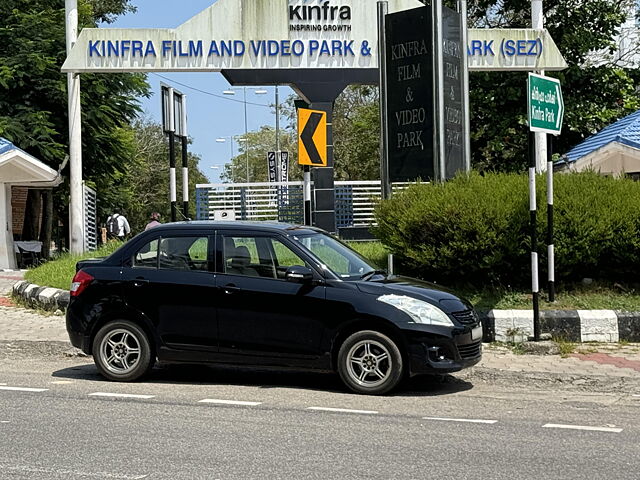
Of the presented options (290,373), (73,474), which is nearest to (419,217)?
(290,373)

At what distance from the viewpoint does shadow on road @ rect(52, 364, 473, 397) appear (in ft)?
32.2

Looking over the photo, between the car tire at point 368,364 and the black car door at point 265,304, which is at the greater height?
the black car door at point 265,304

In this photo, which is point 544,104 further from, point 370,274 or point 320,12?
point 320,12

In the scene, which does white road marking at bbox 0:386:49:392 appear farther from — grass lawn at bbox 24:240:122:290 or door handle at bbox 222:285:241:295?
grass lawn at bbox 24:240:122:290

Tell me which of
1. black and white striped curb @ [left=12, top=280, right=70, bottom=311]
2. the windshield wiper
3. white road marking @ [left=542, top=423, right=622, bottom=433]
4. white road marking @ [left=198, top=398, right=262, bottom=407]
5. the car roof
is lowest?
white road marking @ [left=542, top=423, right=622, bottom=433]

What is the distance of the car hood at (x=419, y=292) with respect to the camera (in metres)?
9.39

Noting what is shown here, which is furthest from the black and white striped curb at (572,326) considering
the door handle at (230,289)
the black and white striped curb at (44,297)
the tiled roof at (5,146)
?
the tiled roof at (5,146)

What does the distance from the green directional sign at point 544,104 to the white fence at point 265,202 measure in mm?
14295

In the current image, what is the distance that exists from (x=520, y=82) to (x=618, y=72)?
2.59 meters

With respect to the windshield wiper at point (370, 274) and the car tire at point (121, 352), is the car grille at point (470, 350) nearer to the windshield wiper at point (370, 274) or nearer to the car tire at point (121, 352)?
the windshield wiper at point (370, 274)

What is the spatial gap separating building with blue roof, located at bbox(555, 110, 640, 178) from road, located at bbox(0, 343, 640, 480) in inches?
482

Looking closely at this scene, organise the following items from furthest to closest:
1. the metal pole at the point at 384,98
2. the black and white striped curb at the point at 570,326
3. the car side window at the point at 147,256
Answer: the metal pole at the point at 384,98, the black and white striped curb at the point at 570,326, the car side window at the point at 147,256

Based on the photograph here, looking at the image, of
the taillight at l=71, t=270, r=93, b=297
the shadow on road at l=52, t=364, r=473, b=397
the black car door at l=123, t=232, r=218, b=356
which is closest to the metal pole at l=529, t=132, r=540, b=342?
Answer: the shadow on road at l=52, t=364, r=473, b=397

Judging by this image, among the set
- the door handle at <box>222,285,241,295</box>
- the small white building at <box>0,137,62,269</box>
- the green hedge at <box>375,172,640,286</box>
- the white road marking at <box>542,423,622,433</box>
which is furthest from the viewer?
the small white building at <box>0,137,62,269</box>
